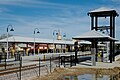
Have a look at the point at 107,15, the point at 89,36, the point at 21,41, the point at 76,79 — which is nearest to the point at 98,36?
the point at 89,36

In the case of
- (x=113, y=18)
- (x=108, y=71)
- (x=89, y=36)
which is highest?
(x=113, y=18)

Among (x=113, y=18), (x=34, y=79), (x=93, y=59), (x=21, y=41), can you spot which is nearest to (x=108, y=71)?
(x=93, y=59)

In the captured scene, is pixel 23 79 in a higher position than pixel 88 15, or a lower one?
lower

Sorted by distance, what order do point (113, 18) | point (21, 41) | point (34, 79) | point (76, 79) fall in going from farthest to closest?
point (21, 41)
point (113, 18)
point (76, 79)
point (34, 79)

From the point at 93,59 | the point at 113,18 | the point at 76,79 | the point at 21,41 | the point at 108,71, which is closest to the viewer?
the point at 76,79

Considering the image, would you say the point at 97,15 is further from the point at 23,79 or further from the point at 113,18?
the point at 23,79

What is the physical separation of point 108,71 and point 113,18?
14.6 m

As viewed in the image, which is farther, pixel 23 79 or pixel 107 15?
pixel 107 15

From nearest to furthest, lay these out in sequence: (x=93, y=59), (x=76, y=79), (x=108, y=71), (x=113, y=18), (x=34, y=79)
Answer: (x=34, y=79), (x=76, y=79), (x=108, y=71), (x=93, y=59), (x=113, y=18)

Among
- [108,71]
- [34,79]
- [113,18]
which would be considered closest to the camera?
[34,79]

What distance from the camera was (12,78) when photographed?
1691 cm

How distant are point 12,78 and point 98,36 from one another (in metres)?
14.2

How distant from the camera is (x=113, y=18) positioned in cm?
3694

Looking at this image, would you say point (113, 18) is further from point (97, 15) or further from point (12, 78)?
point (12, 78)
